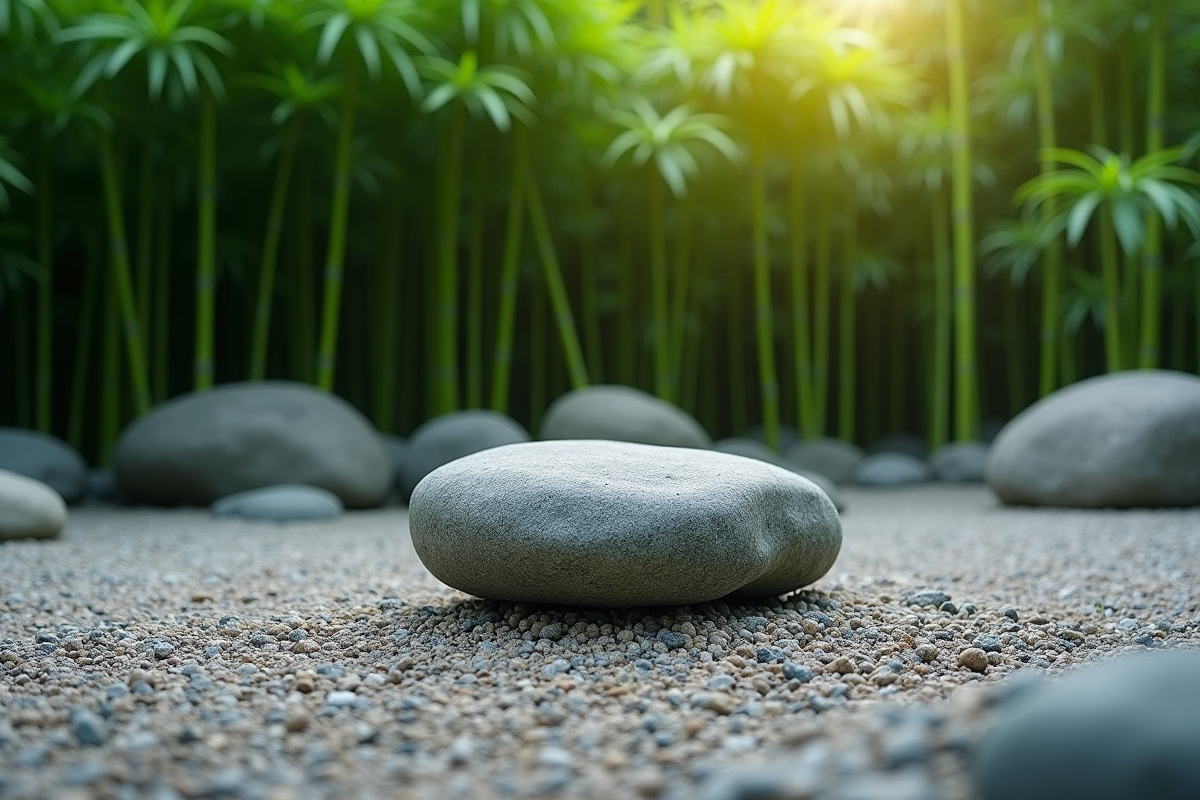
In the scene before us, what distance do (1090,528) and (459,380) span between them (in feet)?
20.2

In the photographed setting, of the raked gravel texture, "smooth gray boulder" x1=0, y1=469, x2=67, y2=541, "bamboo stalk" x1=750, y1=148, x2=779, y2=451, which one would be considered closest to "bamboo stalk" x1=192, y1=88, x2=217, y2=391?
"smooth gray boulder" x1=0, y1=469, x2=67, y2=541

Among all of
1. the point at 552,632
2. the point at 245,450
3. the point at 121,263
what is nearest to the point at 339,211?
the point at 121,263

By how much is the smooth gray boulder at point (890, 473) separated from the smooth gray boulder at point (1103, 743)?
5965 mm

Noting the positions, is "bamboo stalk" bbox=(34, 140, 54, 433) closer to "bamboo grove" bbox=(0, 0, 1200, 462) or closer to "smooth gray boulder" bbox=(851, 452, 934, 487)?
"bamboo grove" bbox=(0, 0, 1200, 462)

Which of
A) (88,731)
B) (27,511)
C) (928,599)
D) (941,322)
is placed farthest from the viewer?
(941,322)

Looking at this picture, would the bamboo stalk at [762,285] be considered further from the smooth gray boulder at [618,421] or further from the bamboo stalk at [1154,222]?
the bamboo stalk at [1154,222]

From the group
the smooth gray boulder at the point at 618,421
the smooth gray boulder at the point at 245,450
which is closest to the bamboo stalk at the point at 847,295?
the smooth gray boulder at the point at 618,421

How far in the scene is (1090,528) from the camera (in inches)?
151

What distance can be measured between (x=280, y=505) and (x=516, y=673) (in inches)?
118

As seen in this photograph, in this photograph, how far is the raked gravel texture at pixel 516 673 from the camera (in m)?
1.15

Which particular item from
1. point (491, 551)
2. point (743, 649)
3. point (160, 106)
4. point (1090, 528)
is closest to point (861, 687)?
point (743, 649)

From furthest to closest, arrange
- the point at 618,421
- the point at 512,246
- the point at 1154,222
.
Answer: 1. the point at 512,246
2. the point at 1154,222
3. the point at 618,421

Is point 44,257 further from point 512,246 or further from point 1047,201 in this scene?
point 1047,201

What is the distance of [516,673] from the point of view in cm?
175
